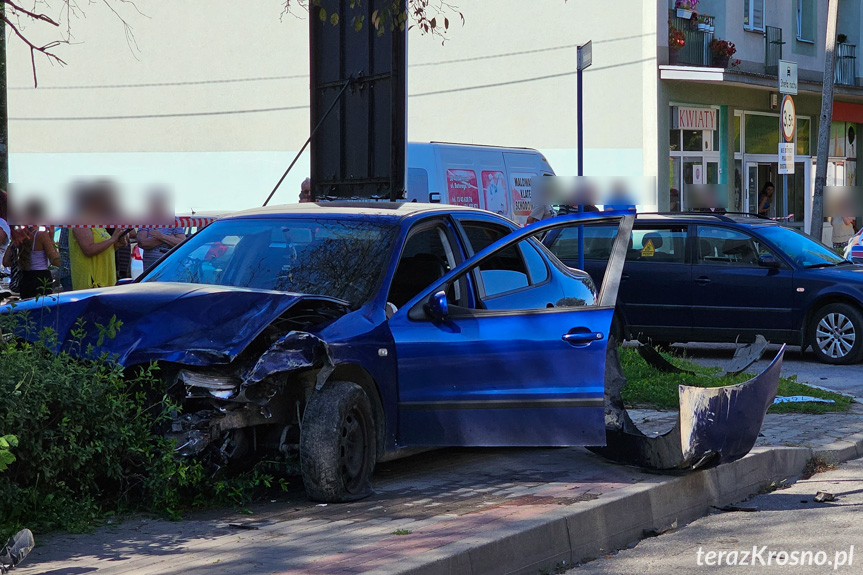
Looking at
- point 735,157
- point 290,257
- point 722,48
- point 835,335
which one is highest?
point 722,48

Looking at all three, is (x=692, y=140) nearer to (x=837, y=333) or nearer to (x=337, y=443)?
(x=837, y=333)

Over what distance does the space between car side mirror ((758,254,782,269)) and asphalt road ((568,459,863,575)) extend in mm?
6731

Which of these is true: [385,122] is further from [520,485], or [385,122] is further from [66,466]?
[66,466]

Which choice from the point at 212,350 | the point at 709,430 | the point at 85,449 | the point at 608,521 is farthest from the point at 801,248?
the point at 85,449

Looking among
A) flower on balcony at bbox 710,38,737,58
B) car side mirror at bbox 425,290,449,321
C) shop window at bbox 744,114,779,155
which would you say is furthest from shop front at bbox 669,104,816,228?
car side mirror at bbox 425,290,449,321

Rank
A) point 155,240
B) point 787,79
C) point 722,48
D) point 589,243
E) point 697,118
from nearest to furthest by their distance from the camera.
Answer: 1. point 155,240
2. point 589,243
3. point 787,79
4. point 722,48
5. point 697,118

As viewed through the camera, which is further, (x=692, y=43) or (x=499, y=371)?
(x=692, y=43)

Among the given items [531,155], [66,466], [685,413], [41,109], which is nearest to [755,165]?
[531,155]

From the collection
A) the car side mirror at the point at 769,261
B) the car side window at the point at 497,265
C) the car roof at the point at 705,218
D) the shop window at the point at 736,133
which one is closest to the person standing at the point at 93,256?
the car side window at the point at 497,265

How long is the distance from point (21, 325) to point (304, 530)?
1.79 m

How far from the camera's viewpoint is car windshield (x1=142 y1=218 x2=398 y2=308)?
665 centimetres

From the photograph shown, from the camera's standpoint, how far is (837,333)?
44.3 feet

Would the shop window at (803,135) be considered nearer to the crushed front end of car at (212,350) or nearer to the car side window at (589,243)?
the car side window at (589,243)

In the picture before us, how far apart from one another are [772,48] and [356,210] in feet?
88.4
